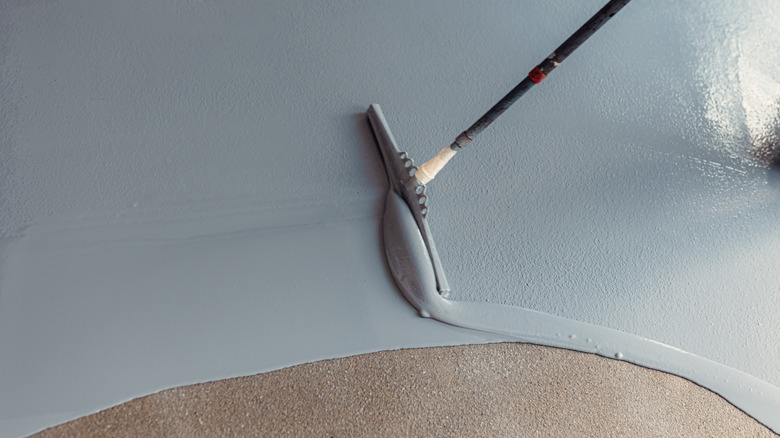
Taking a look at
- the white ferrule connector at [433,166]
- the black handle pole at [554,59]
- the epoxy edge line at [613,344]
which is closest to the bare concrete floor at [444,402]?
the epoxy edge line at [613,344]

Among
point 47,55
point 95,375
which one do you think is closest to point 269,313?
point 95,375

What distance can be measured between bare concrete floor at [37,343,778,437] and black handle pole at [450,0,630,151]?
1.86ft

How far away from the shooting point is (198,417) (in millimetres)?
1090

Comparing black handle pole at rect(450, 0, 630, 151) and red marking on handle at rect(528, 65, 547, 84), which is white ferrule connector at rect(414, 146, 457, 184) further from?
red marking on handle at rect(528, 65, 547, 84)

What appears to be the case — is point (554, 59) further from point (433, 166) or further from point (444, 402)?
point (444, 402)

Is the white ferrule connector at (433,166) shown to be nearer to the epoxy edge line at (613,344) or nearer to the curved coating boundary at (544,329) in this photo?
the curved coating boundary at (544,329)

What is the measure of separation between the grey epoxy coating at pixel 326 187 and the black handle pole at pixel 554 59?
27 centimetres

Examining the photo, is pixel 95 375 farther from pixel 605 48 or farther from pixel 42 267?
pixel 605 48

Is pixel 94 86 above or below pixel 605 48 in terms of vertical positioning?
below

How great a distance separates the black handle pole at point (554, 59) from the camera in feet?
3.16

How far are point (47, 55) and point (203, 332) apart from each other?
3.12 ft

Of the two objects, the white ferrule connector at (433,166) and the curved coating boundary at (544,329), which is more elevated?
the white ferrule connector at (433,166)

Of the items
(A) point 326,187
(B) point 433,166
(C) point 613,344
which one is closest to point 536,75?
(B) point 433,166

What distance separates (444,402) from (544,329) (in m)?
0.34
